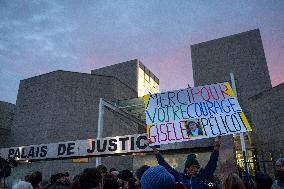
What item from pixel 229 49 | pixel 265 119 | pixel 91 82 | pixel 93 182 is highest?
pixel 229 49

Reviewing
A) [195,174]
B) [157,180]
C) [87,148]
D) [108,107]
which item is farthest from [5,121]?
[157,180]

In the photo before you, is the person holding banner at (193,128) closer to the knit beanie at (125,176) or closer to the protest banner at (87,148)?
the knit beanie at (125,176)

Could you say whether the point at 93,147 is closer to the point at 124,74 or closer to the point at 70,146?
the point at 70,146

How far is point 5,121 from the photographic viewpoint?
29797 millimetres

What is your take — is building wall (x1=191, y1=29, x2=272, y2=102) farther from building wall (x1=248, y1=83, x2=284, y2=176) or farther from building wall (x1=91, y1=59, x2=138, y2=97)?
building wall (x1=248, y1=83, x2=284, y2=176)

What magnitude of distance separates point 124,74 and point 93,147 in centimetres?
2588

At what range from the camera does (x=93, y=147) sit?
41.3 feet

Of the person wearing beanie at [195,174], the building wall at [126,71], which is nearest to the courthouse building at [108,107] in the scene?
the building wall at [126,71]

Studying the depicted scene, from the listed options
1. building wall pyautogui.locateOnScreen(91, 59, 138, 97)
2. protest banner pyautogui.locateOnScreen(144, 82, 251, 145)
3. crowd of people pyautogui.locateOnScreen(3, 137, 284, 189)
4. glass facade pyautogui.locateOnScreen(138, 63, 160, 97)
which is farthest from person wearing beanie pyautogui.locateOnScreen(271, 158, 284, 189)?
building wall pyautogui.locateOnScreen(91, 59, 138, 97)

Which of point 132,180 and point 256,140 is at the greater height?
point 256,140

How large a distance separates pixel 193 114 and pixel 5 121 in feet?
90.7

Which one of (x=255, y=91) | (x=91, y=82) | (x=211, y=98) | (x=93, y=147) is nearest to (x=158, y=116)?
(x=211, y=98)

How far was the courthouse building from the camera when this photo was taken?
19953 mm

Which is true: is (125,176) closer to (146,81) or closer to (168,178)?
(168,178)
